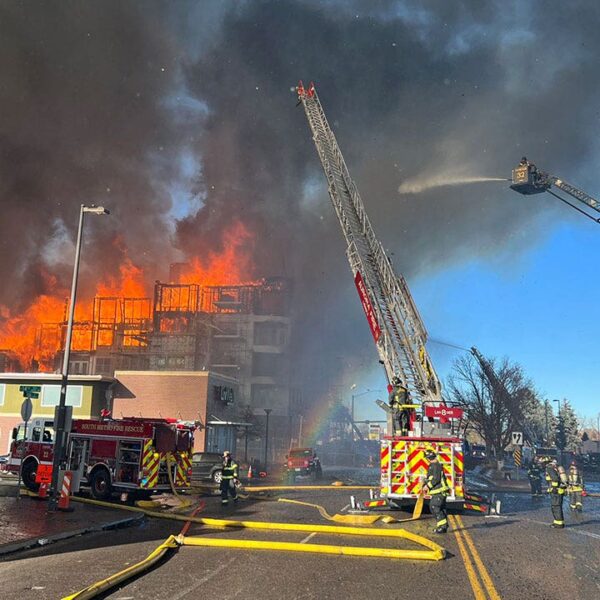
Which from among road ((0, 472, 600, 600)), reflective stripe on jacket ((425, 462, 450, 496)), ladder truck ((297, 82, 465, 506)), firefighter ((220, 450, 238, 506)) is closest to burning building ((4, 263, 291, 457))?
ladder truck ((297, 82, 465, 506))

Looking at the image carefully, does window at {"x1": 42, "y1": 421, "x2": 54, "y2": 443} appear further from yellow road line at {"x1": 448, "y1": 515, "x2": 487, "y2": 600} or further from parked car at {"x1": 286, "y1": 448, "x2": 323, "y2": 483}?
parked car at {"x1": 286, "y1": 448, "x2": 323, "y2": 483}

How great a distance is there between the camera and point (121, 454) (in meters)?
16.9

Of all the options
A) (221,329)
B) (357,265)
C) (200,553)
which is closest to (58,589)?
(200,553)

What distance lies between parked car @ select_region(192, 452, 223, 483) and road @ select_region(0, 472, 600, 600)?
14.0 m

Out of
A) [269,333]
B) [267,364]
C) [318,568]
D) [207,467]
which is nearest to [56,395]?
[207,467]

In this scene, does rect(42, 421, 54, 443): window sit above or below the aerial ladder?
below

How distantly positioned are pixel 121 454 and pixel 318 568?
10340 millimetres

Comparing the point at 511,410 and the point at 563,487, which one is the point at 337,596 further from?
the point at 511,410

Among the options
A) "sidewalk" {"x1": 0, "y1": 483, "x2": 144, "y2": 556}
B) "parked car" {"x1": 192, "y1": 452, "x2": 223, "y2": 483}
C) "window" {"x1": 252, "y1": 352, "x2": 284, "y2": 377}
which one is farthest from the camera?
"window" {"x1": 252, "y1": 352, "x2": 284, "y2": 377}

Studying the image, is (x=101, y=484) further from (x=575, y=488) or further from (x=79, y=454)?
(x=575, y=488)

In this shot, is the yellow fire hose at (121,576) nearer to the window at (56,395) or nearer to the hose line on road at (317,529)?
the hose line on road at (317,529)

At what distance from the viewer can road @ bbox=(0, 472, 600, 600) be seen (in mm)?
6931

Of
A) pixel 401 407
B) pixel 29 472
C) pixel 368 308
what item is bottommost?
pixel 29 472

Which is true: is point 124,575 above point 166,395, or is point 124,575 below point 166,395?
below
